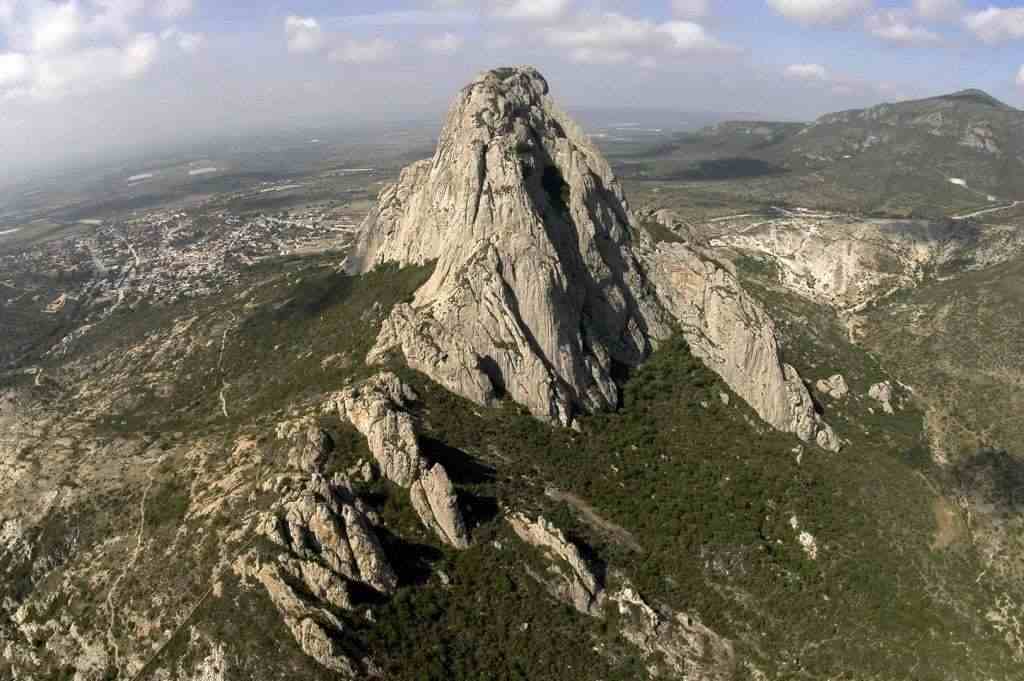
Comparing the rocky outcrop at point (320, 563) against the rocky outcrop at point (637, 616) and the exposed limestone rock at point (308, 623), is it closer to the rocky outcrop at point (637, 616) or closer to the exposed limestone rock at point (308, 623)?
the exposed limestone rock at point (308, 623)

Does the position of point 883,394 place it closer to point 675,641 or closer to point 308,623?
point 675,641

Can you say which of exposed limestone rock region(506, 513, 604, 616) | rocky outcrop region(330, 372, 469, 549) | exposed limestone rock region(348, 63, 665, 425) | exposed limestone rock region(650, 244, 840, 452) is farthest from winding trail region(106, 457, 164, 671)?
exposed limestone rock region(650, 244, 840, 452)

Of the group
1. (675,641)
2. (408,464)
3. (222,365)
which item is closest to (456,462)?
(408,464)

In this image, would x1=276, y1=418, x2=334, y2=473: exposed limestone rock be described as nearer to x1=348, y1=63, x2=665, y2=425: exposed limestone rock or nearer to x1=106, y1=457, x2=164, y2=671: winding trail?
x1=106, y1=457, x2=164, y2=671: winding trail

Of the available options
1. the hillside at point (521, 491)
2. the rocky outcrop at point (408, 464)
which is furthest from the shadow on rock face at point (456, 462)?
the rocky outcrop at point (408, 464)

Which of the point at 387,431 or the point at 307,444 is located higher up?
the point at 387,431
